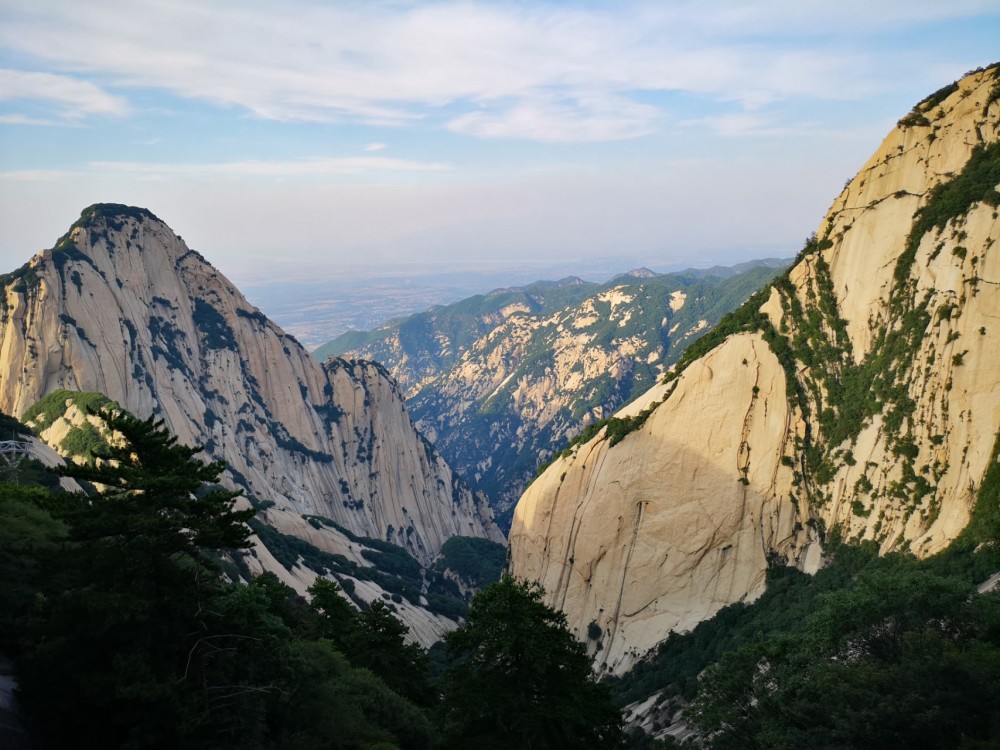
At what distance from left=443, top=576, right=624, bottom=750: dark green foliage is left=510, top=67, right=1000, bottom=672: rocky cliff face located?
96.3 ft

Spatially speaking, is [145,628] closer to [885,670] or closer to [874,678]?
[874,678]

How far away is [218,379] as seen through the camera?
416 ft

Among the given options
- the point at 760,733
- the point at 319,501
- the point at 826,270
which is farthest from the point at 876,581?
the point at 319,501

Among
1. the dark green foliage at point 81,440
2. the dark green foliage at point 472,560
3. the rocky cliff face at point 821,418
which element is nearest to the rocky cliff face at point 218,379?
the dark green foliage at point 472,560

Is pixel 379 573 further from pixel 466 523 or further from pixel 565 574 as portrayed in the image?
pixel 466 523

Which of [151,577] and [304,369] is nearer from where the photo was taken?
[151,577]

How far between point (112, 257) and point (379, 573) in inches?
2545

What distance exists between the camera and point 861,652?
91.3ft

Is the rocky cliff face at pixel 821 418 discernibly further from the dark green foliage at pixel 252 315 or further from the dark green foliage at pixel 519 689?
the dark green foliage at pixel 252 315

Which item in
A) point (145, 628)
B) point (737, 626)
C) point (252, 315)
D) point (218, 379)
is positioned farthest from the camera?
point (252, 315)

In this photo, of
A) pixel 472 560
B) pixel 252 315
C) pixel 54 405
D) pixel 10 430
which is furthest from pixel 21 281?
pixel 472 560

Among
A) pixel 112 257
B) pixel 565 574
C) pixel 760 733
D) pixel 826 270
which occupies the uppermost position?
pixel 112 257

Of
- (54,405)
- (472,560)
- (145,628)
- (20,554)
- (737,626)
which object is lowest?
(472,560)

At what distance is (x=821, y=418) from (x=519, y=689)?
3946 centimetres
